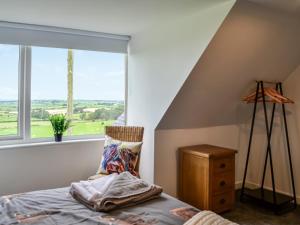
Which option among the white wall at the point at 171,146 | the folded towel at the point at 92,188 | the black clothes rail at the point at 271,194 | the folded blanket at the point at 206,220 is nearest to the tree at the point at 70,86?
the white wall at the point at 171,146

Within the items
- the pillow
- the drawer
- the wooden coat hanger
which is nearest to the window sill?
the pillow

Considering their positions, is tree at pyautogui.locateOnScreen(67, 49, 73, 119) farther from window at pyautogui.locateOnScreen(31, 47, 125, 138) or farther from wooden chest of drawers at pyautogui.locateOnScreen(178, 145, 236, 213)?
wooden chest of drawers at pyautogui.locateOnScreen(178, 145, 236, 213)

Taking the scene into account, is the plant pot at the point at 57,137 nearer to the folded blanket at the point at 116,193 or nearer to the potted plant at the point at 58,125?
the potted plant at the point at 58,125

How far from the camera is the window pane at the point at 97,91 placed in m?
3.70

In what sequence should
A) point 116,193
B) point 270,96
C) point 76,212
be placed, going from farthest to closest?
point 270,96 → point 116,193 → point 76,212

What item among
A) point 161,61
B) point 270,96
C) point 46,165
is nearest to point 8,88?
point 46,165

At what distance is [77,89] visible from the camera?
3.68 meters

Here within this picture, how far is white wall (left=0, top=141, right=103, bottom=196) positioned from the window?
0.25 metres

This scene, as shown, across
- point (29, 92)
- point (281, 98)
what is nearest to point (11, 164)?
point (29, 92)

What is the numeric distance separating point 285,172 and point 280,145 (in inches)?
13.8

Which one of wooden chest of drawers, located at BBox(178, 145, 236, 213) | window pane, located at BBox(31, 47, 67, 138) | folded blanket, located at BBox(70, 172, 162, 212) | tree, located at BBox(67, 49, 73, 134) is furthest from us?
tree, located at BBox(67, 49, 73, 134)

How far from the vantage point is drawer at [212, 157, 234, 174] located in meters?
3.20

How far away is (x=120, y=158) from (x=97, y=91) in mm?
1087

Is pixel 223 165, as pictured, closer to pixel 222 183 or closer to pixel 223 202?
pixel 222 183
